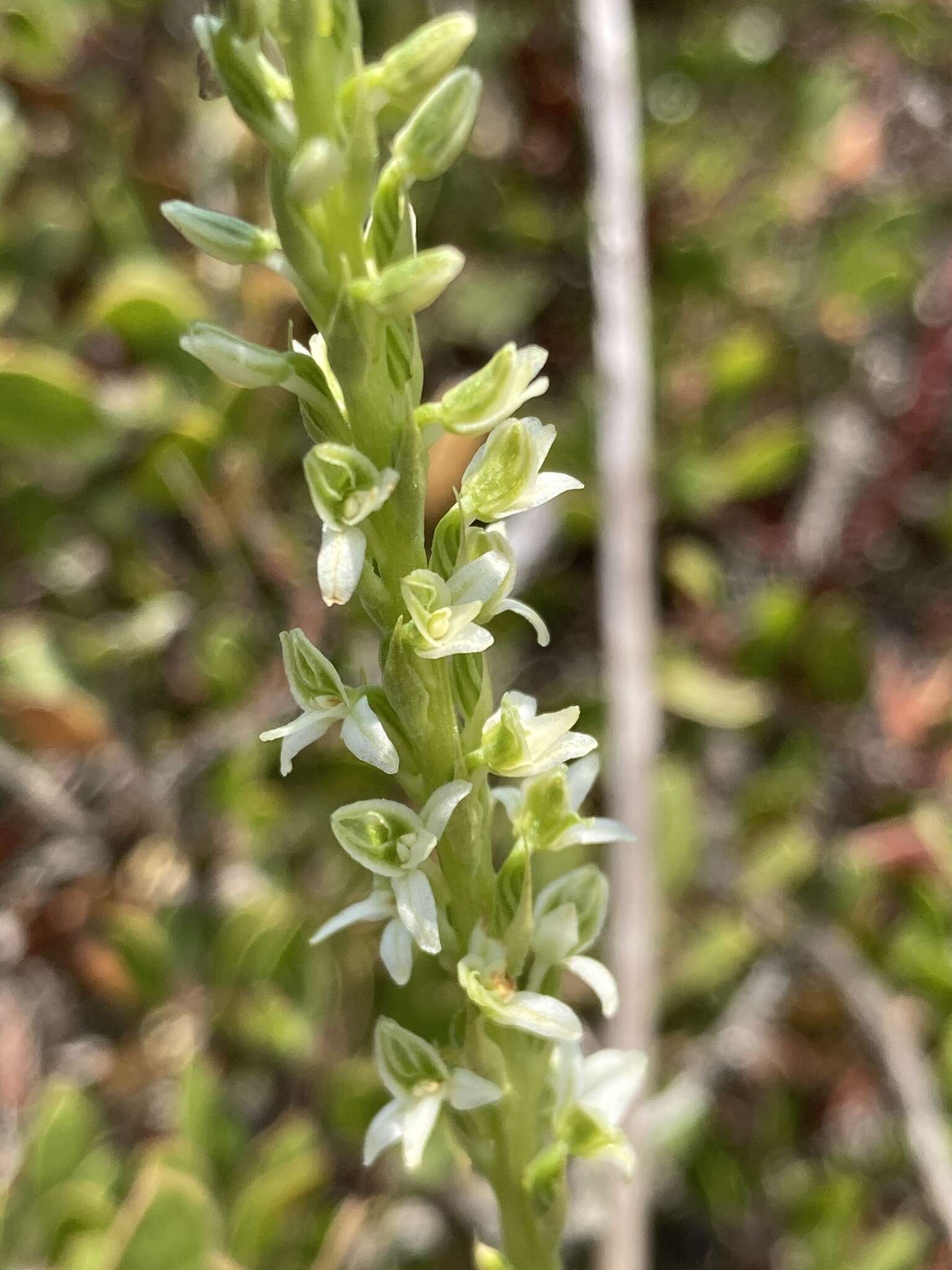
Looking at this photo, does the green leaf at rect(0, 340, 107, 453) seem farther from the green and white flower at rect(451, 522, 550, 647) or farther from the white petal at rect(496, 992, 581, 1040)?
the white petal at rect(496, 992, 581, 1040)

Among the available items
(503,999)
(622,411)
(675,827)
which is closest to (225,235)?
(503,999)

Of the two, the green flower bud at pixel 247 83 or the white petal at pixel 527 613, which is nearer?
the green flower bud at pixel 247 83

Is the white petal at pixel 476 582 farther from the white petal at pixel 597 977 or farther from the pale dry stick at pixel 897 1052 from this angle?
the pale dry stick at pixel 897 1052

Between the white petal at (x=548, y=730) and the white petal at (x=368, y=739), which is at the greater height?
the white petal at (x=368, y=739)

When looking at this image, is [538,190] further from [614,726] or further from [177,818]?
[177,818]

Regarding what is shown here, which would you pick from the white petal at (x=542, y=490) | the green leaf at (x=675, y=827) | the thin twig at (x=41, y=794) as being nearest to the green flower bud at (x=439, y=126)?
the white petal at (x=542, y=490)

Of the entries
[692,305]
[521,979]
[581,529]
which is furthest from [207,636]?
[692,305]

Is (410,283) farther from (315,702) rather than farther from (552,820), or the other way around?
(552,820)
